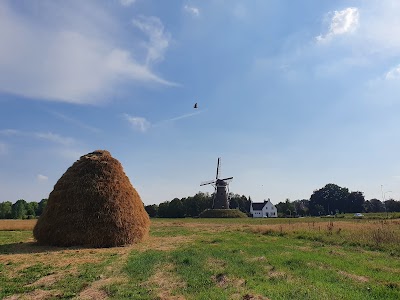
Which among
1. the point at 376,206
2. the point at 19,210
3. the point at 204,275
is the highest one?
the point at 376,206

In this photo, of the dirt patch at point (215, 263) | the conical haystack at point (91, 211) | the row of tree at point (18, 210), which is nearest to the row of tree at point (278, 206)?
the row of tree at point (18, 210)

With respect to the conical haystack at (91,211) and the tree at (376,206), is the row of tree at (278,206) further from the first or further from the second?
the conical haystack at (91,211)

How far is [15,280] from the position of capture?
37.0 feet

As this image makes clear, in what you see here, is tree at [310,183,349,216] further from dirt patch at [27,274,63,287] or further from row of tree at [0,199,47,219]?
dirt patch at [27,274,63,287]

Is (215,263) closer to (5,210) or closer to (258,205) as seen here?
(5,210)

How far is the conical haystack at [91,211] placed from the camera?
21.5 metres

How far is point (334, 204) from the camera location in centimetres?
14688

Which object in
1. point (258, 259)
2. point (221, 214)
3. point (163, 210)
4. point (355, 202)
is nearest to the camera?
point (258, 259)

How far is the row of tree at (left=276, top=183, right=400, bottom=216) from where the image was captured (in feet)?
436

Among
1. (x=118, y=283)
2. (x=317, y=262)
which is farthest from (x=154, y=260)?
(x=317, y=262)

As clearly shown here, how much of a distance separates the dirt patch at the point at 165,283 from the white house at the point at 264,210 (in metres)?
124

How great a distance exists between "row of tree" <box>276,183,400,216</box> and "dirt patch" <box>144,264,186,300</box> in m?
118

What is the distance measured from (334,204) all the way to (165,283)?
149 metres

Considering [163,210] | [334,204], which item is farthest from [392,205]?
[163,210]
